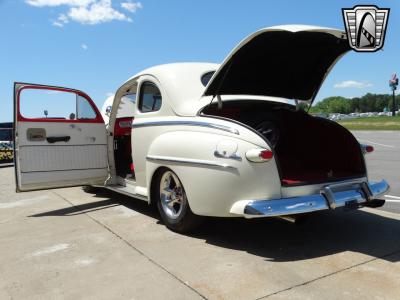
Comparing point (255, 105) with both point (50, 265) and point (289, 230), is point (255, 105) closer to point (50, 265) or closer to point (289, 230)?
point (289, 230)

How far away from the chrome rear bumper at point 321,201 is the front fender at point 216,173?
14 centimetres

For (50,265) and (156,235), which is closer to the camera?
(50,265)

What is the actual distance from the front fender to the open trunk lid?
706 millimetres

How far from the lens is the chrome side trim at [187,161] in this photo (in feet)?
12.7

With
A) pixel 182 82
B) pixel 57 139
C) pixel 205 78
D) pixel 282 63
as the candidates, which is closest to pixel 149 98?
pixel 182 82

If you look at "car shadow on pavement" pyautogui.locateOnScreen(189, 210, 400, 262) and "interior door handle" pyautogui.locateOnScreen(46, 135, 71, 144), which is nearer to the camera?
"car shadow on pavement" pyautogui.locateOnScreen(189, 210, 400, 262)

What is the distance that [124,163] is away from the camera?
6.74 meters

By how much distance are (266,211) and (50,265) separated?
6.85ft

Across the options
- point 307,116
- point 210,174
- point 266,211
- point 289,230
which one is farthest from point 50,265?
point 307,116

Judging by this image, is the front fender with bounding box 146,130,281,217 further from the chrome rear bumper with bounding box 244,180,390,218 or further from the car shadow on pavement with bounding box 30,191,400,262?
the car shadow on pavement with bounding box 30,191,400,262

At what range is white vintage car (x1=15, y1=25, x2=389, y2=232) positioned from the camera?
12.6 feet

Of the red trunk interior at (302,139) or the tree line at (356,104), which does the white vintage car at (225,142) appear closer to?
the red trunk interior at (302,139)

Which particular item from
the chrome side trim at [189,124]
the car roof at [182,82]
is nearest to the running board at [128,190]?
the chrome side trim at [189,124]

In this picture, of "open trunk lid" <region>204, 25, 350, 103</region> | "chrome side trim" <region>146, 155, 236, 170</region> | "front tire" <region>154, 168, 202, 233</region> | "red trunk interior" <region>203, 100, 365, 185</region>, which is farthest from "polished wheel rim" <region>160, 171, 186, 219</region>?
"open trunk lid" <region>204, 25, 350, 103</region>
